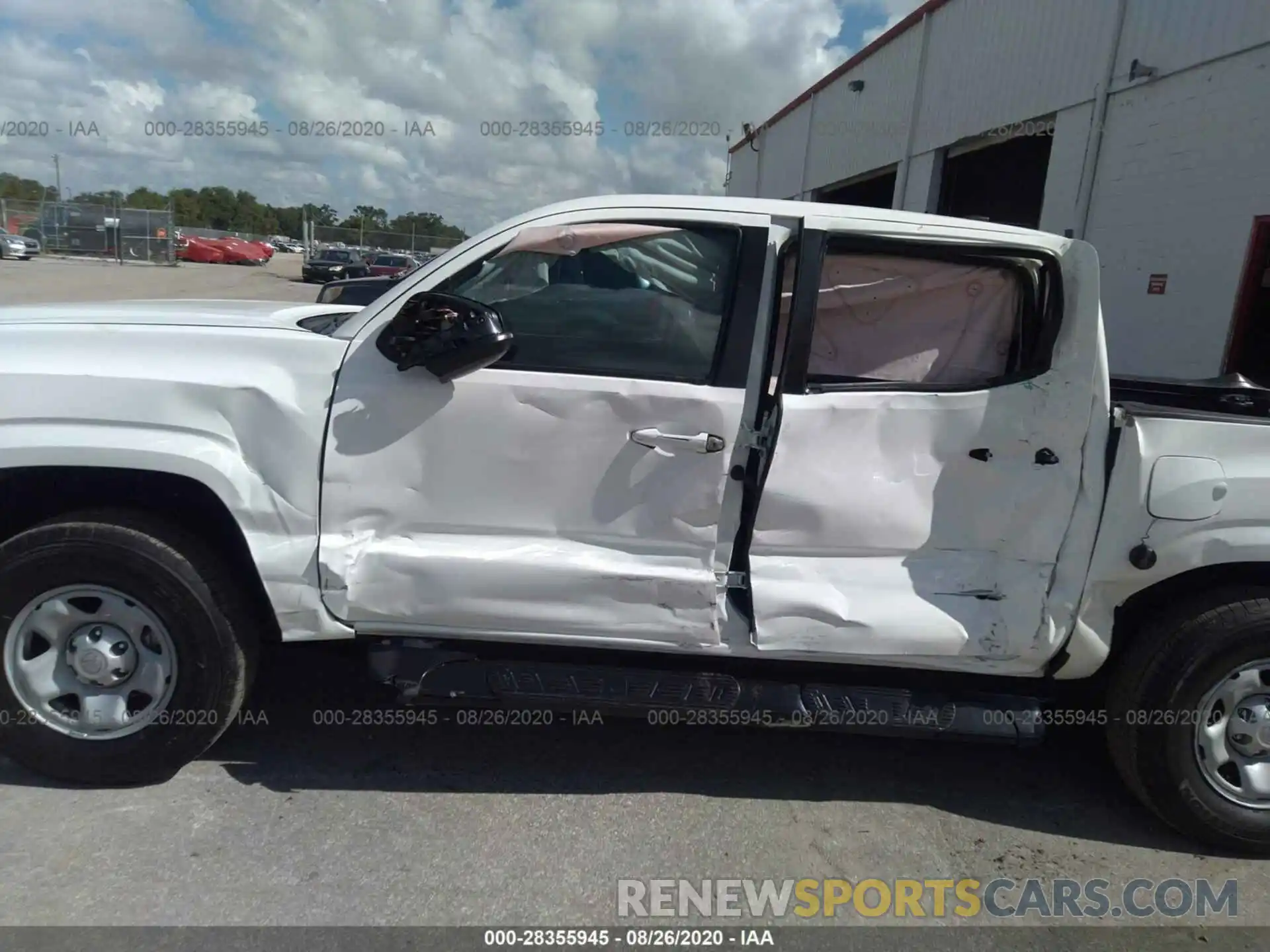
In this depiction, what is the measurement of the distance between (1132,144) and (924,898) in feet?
32.3

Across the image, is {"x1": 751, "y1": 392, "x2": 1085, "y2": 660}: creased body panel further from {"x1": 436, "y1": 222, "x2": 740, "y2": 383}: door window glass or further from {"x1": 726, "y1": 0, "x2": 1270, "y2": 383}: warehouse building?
{"x1": 726, "y1": 0, "x2": 1270, "y2": 383}: warehouse building

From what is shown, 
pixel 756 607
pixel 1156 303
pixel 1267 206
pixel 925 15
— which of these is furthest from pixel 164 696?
pixel 925 15

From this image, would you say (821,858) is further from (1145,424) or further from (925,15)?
(925,15)

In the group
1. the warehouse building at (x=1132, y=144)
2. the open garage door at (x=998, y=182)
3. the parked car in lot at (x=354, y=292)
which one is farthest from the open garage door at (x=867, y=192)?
the parked car in lot at (x=354, y=292)

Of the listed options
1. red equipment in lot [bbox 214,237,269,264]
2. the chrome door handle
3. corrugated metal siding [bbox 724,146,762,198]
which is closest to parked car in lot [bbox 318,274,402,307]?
the chrome door handle

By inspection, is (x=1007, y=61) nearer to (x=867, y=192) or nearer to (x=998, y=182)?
(x=998, y=182)

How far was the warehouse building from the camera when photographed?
8195mm

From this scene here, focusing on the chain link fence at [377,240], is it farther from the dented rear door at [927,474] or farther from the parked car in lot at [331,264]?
the dented rear door at [927,474]

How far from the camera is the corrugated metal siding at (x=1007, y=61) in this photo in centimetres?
1060

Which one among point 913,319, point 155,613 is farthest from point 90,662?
point 913,319

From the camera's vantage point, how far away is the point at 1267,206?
25.7 ft

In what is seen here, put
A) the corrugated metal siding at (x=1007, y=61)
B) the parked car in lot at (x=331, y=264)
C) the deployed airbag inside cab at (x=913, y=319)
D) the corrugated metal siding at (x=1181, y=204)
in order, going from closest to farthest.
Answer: the deployed airbag inside cab at (x=913, y=319), the corrugated metal siding at (x=1181, y=204), the corrugated metal siding at (x=1007, y=61), the parked car in lot at (x=331, y=264)

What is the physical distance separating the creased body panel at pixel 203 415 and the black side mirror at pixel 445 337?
0.20 meters

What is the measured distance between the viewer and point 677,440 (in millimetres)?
2781
